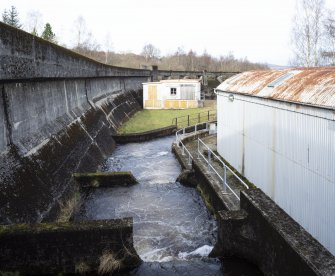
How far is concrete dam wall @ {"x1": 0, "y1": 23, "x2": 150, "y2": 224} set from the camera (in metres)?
8.24

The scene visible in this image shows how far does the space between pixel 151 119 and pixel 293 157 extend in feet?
64.2

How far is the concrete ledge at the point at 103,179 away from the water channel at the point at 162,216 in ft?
0.79

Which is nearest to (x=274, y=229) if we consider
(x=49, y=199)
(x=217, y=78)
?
(x=49, y=199)

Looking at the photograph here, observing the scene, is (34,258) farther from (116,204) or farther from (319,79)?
(319,79)

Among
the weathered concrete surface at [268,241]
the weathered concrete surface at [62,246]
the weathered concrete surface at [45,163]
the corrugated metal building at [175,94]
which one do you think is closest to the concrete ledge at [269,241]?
the weathered concrete surface at [268,241]

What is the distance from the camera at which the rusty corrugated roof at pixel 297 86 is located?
7.32 meters

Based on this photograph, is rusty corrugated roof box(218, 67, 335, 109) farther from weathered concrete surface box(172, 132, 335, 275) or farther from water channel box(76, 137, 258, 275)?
water channel box(76, 137, 258, 275)

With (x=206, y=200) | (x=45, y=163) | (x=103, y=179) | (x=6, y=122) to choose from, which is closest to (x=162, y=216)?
(x=206, y=200)

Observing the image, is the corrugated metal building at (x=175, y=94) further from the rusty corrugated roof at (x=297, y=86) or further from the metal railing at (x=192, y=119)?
the rusty corrugated roof at (x=297, y=86)

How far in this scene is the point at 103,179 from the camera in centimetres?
1242

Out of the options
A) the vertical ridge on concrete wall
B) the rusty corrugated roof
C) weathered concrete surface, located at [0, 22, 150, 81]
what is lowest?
the vertical ridge on concrete wall

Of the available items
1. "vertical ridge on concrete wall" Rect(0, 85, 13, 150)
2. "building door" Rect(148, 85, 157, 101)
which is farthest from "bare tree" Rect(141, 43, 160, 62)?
"vertical ridge on concrete wall" Rect(0, 85, 13, 150)

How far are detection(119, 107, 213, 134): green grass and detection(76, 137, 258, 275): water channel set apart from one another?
7.53m

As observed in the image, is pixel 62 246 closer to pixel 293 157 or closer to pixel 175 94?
pixel 293 157
